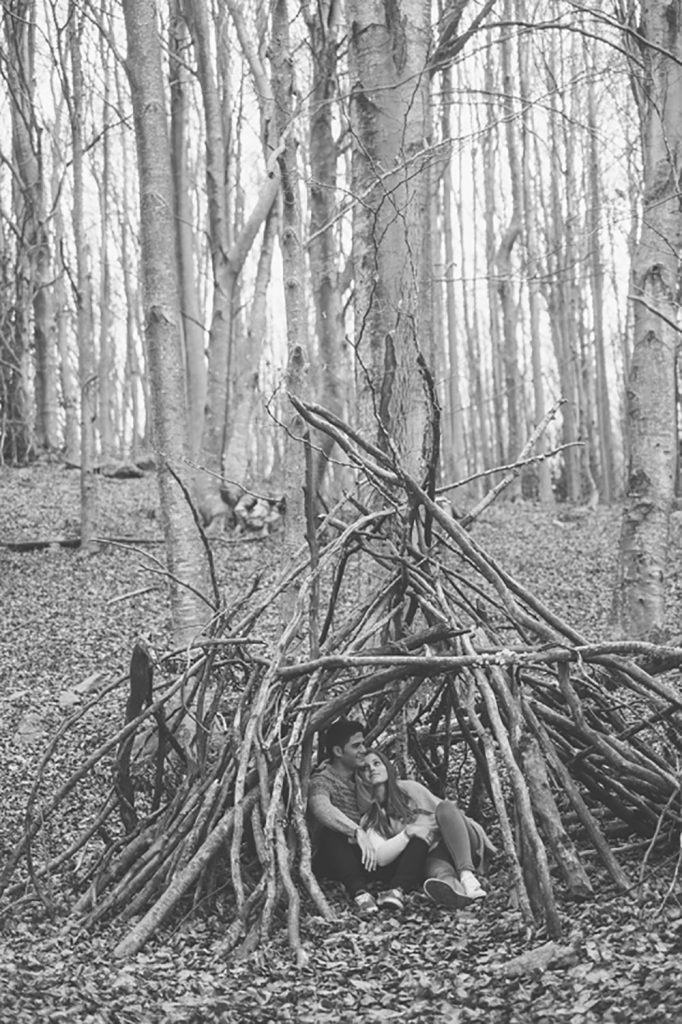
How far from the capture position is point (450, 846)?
4.69 metres

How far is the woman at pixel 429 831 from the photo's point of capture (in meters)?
4.56

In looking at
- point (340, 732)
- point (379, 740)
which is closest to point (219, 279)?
point (379, 740)

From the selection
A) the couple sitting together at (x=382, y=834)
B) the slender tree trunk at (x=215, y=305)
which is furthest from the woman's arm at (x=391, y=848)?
the slender tree trunk at (x=215, y=305)

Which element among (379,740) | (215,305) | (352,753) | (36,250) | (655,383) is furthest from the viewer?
(36,250)

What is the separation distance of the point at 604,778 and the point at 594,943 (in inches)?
45.6

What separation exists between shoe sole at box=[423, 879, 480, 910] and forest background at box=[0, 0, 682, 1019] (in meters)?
1.11

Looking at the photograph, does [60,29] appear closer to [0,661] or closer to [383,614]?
[0,661]

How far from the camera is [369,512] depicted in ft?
18.9

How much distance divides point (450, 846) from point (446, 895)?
0.72ft

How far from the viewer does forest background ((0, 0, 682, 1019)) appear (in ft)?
22.1

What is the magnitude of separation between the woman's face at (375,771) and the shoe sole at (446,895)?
0.57 metres

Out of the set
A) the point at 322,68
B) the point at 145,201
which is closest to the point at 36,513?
the point at 322,68

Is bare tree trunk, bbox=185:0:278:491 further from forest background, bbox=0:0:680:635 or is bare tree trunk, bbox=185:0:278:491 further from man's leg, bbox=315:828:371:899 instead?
man's leg, bbox=315:828:371:899

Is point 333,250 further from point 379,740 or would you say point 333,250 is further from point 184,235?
point 379,740
